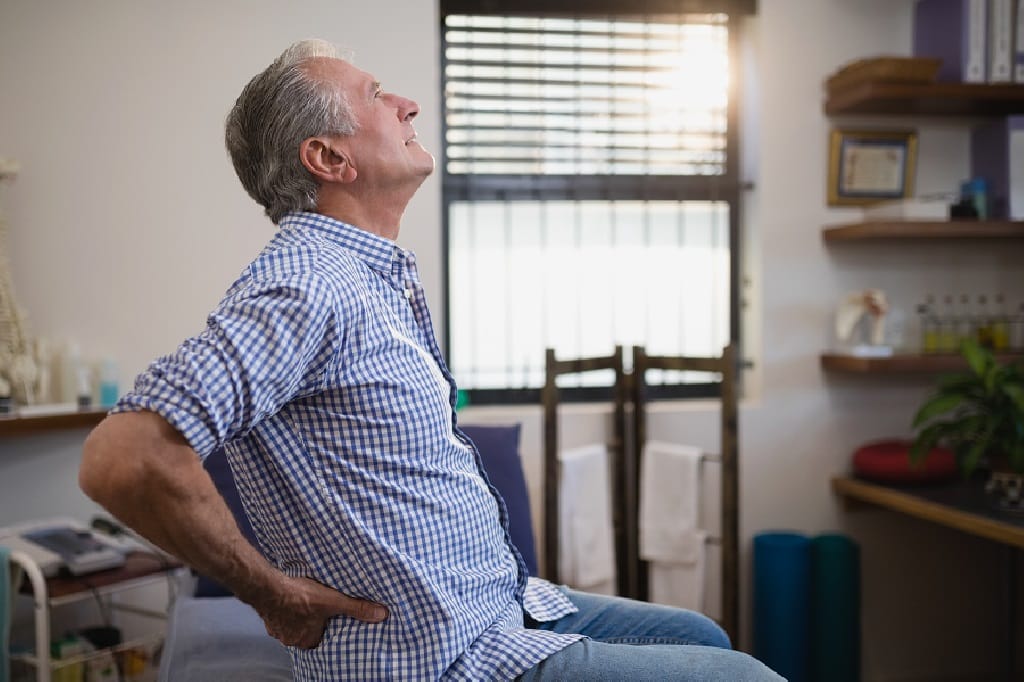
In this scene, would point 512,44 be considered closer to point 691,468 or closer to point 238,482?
point 691,468

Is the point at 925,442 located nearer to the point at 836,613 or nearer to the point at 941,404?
the point at 941,404

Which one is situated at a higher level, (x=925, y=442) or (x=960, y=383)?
(x=960, y=383)

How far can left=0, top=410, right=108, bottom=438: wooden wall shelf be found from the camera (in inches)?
97.8

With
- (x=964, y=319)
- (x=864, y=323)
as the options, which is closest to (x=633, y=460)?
(x=864, y=323)

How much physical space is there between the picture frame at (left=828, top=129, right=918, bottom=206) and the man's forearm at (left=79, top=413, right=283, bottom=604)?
2.71 m

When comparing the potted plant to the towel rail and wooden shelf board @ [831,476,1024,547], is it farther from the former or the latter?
the towel rail

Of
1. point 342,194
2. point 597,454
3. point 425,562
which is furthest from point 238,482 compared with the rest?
point 597,454

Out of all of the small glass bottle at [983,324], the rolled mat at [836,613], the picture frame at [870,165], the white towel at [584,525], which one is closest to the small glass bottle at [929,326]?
the small glass bottle at [983,324]

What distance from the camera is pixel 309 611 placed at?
125cm

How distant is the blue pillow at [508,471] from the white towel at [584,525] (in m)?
0.31

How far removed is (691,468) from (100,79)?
2069 mm

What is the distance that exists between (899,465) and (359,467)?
230cm

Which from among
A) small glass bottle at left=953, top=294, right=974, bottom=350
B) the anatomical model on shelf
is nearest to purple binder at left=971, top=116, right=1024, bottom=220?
small glass bottle at left=953, top=294, right=974, bottom=350

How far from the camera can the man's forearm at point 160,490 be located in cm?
104
